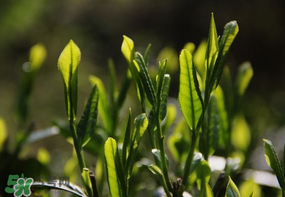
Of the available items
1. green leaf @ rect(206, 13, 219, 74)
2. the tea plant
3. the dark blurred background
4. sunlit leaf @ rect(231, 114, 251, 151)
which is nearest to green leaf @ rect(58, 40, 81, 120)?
the tea plant

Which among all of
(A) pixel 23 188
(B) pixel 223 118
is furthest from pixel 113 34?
(A) pixel 23 188

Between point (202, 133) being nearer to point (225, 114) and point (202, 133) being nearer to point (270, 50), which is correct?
point (225, 114)

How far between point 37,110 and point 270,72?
209 centimetres

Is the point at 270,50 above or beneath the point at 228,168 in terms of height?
above

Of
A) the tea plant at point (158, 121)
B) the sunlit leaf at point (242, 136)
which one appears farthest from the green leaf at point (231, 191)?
the sunlit leaf at point (242, 136)

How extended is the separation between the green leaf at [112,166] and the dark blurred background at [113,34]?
222 centimetres

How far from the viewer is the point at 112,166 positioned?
0.40 metres

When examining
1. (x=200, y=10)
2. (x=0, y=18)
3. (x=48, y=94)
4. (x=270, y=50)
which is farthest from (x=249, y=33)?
(x=0, y=18)

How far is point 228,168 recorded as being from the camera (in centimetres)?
54

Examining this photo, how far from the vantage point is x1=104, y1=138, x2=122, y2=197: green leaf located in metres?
0.38

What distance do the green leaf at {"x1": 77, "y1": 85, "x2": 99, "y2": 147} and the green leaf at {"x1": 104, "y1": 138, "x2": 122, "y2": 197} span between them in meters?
0.05

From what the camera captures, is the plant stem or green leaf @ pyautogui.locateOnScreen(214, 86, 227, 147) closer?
the plant stem

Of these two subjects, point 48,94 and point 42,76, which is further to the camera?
point 42,76

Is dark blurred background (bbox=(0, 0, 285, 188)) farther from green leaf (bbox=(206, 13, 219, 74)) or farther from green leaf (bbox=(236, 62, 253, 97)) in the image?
green leaf (bbox=(206, 13, 219, 74))
